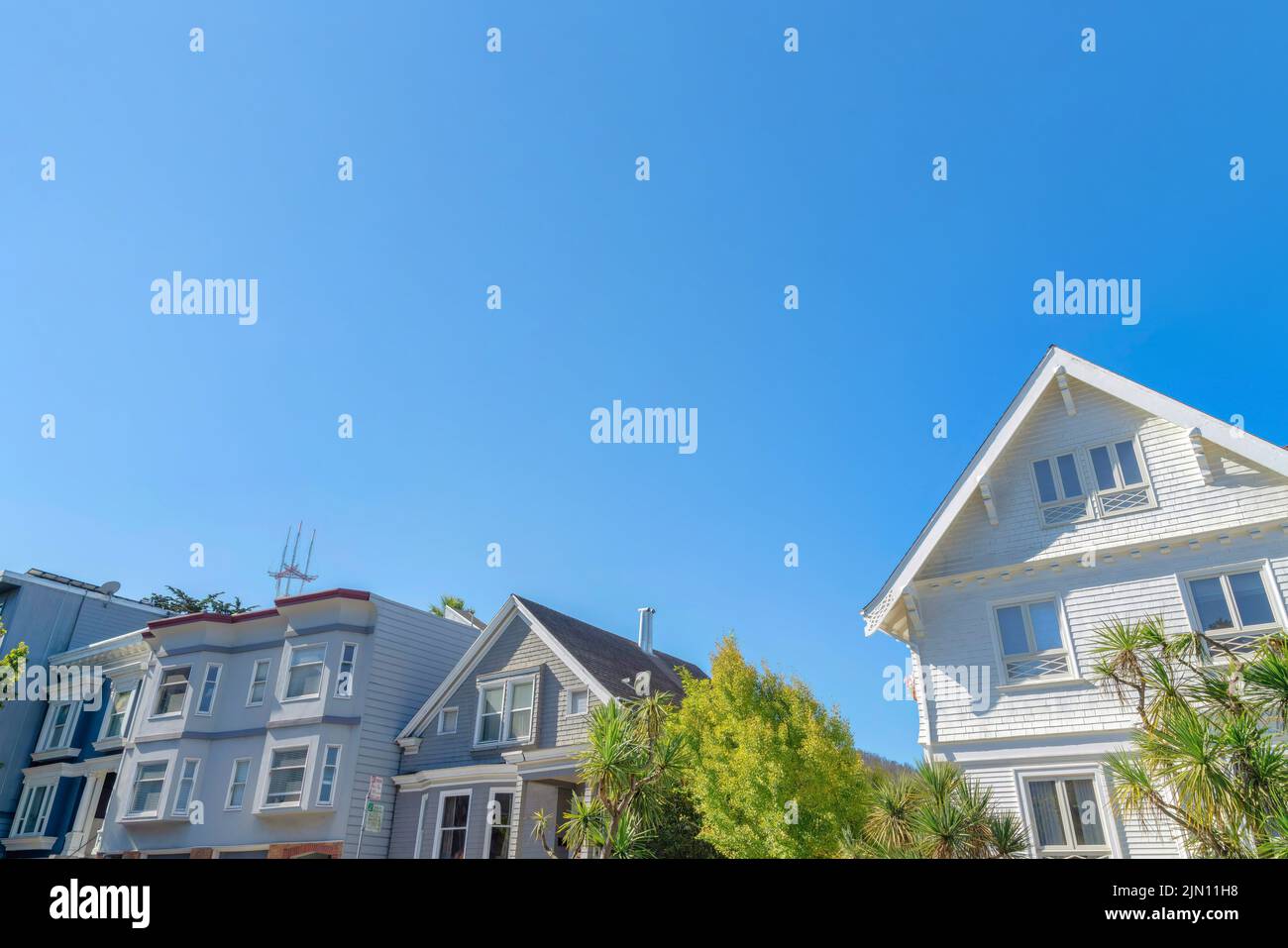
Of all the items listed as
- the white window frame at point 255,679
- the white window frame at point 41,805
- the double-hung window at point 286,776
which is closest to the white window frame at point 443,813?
the double-hung window at point 286,776

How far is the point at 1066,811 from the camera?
1703cm

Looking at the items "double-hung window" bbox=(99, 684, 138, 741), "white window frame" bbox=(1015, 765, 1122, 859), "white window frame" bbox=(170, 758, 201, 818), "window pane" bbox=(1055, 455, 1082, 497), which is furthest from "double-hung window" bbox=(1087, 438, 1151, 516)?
"double-hung window" bbox=(99, 684, 138, 741)

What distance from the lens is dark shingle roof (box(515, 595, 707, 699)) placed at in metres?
27.6

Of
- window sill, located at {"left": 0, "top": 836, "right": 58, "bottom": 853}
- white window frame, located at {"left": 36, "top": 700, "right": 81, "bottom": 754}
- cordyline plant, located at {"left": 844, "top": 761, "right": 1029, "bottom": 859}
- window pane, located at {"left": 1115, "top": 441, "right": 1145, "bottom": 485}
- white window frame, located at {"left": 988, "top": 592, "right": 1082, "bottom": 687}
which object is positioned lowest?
cordyline plant, located at {"left": 844, "top": 761, "right": 1029, "bottom": 859}

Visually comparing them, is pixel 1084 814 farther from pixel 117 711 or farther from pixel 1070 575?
pixel 117 711

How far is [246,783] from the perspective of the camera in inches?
1200

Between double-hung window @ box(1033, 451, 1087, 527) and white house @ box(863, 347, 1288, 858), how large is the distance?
1.3 inches

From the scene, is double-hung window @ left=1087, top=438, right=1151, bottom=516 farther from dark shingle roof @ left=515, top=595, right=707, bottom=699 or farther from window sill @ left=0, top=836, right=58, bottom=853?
window sill @ left=0, top=836, right=58, bottom=853

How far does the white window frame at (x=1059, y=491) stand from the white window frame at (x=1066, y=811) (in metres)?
5.43

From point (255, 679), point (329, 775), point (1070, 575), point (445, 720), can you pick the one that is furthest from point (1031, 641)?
point (255, 679)

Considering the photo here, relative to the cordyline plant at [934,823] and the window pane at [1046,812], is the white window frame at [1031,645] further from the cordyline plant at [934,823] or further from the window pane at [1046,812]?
the cordyline plant at [934,823]
